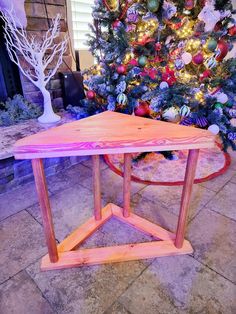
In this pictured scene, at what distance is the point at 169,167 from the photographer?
1860mm

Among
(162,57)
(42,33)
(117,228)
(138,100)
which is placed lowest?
(117,228)

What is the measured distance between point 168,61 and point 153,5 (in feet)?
1.56

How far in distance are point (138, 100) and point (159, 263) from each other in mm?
1187

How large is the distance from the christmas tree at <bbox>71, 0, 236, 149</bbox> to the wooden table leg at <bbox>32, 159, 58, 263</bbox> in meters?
1.01

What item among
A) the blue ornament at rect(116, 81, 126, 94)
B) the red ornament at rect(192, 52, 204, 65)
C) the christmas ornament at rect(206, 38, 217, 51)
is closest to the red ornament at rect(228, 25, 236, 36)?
the christmas ornament at rect(206, 38, 217, 51)

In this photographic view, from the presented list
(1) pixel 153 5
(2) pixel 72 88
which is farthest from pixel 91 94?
(1) pixel 153 5

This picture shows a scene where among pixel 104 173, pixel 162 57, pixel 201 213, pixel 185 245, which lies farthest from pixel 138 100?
pixel 185 245

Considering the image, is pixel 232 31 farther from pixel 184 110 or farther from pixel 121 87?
pixel 121 87

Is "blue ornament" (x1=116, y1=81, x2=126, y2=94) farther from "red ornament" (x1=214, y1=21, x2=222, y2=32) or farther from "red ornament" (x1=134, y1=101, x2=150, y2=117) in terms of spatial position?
"red ornament" (x1=214, y1=21, x2=222, y2=32)

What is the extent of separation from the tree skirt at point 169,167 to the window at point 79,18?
1.61 m

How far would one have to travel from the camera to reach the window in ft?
8.23

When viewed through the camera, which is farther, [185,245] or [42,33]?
[42,33]

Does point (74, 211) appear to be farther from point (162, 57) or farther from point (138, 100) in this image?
point (162, 57)

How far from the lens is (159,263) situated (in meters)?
1.05
